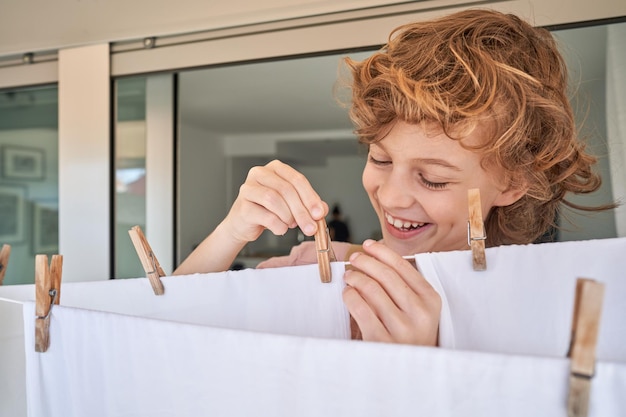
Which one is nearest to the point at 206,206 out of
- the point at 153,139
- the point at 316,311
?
the point at 153,139

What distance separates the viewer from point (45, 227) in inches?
69.1

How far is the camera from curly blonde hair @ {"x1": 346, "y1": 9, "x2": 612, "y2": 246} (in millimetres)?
622

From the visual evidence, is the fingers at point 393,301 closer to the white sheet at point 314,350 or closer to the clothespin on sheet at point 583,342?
the white sheet at point 314,350

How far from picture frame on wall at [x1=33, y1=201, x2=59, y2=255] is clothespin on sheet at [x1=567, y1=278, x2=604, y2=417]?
171 centimetres

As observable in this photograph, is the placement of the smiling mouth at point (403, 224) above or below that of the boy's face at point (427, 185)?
below

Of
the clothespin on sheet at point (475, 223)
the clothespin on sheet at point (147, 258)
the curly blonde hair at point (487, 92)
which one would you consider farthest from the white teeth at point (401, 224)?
the clothespin on sheet at point (147, 258)

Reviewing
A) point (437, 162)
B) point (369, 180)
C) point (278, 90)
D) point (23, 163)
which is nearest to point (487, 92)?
point (437, 162)

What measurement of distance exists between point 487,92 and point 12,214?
1761 mm

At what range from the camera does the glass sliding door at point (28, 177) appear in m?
1.74

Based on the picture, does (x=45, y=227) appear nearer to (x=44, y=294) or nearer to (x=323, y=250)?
(x=44, y=294)

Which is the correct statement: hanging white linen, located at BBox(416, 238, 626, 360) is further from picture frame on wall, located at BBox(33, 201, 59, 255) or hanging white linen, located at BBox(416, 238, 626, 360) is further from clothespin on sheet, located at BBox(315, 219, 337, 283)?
picture frame on wall, located at BBox(33, 201, 59, 255)

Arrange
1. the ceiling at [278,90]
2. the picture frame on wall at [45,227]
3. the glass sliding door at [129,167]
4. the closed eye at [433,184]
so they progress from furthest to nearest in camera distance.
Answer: the picture frame on wall at [45,227]
the glass sliding door at [129,167]
the ceiling at [278,90]
the closed eye at [433,184]

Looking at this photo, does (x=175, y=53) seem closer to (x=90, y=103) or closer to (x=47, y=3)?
(x=90, y=103)

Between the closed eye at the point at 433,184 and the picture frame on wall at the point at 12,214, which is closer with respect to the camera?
the closed eye at the point at 433,184
